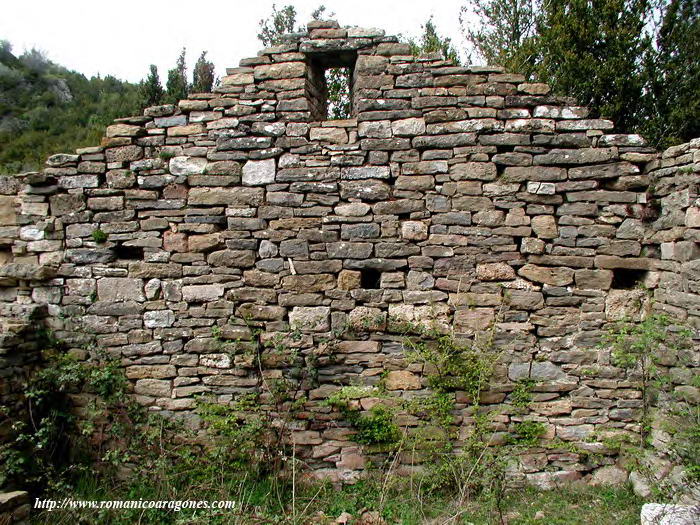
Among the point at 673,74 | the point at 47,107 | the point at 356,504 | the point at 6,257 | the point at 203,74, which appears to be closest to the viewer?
the point at 356,504

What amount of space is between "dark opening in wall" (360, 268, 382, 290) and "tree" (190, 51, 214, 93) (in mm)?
7711

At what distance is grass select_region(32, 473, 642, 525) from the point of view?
12.2 ft

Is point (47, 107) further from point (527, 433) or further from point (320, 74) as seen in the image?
point (527, 433)

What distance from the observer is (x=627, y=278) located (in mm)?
4418

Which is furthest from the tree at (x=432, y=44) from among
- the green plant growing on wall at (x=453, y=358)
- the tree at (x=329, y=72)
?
the green plant growing on wall at (x=453, y=358)

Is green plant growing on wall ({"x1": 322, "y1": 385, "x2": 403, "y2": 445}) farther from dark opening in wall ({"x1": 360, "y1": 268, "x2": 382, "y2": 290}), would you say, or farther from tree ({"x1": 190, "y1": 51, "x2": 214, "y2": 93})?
tree ({"x1": 190, "y1": 51, "x2": 214, "y2": 93})

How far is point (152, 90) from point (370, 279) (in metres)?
7.55

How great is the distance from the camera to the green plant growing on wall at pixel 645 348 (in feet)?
13.2

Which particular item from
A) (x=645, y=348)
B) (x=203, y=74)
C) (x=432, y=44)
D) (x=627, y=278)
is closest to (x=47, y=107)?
(x=203, y=74)

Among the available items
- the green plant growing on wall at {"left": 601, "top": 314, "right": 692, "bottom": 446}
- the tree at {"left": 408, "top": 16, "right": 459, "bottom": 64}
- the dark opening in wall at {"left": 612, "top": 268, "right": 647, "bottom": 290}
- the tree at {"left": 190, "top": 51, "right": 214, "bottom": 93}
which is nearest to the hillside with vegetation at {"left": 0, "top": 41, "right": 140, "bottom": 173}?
the tree at {"left": 190, "top": 51, "right": 214, "bottom": 93}

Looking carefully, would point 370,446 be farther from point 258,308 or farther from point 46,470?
point 46,470

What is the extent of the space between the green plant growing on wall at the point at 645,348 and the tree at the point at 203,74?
31.0 feet

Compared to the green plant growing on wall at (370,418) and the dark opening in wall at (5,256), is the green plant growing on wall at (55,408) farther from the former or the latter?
the green plant growing on wall at (370,418)

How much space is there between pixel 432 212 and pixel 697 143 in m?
2.27
